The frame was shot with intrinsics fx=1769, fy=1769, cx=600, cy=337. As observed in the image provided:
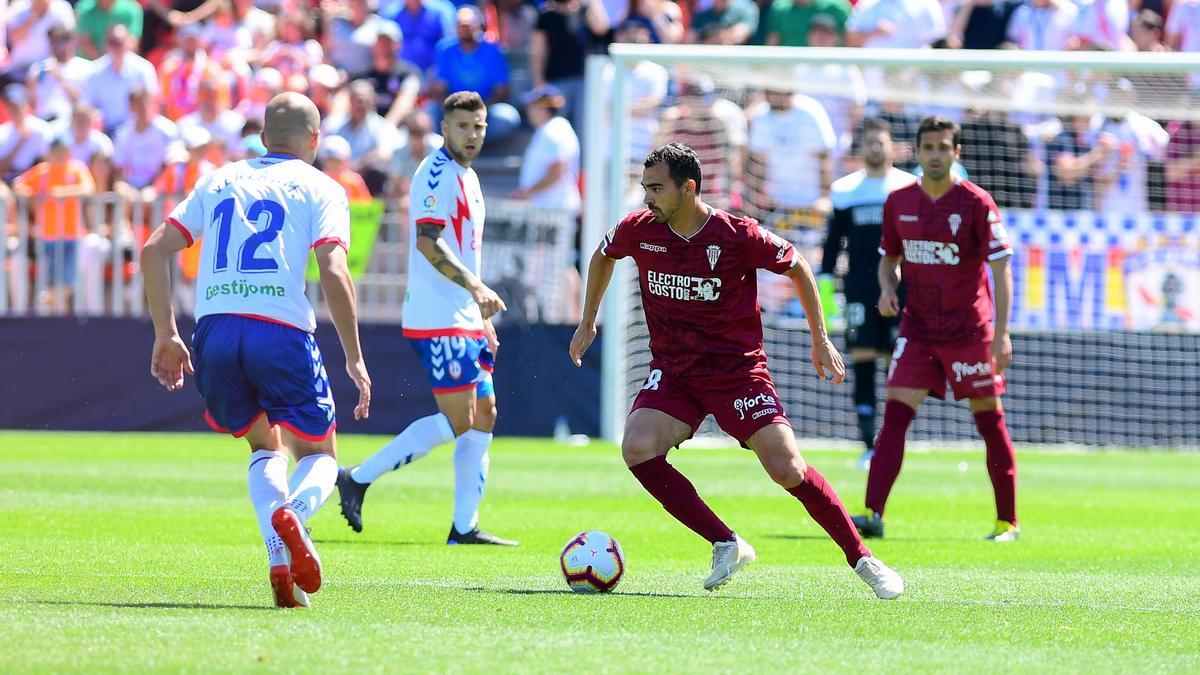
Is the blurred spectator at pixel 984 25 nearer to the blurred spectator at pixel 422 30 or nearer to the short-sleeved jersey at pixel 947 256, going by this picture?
the blurred spectator at pixel 422 30

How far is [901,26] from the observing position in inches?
818

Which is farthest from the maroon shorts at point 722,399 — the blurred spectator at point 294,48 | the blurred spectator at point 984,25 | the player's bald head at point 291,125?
the blurred spectator at point 294,48

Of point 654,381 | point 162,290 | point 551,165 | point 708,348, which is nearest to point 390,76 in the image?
point 551,165

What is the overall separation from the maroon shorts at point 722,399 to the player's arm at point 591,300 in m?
A: 0.34

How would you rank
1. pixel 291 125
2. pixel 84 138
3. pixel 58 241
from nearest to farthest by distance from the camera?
pixel 291 125 → pixel 58 241 → pixel 84 138

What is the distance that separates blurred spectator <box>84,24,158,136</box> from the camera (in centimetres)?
2211

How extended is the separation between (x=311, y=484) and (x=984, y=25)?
1533 cm

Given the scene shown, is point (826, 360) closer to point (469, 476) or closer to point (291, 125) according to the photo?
point (291, 125)

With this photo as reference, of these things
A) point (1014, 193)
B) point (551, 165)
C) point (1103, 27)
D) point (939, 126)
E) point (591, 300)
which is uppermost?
point (1103, 27)

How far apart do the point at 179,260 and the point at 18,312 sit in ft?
5.63

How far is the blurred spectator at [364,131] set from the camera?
20594 mm

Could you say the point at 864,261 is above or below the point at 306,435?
above

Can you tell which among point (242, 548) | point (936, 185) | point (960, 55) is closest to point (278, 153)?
point (242, 548)

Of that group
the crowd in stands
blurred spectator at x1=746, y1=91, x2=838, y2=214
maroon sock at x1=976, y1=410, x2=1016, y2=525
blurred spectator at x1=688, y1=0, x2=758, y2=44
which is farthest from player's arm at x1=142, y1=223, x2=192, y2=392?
blurred spectator at x1=688, y1=0, x2=758, y2=44
